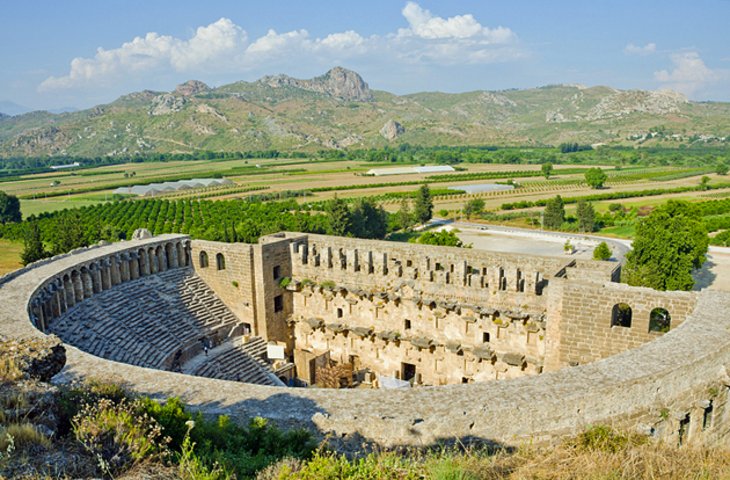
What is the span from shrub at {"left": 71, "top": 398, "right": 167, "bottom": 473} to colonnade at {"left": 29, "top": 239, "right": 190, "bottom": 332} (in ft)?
37.4

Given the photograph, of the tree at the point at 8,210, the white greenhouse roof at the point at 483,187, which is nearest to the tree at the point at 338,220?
the tree at the point at 8,210

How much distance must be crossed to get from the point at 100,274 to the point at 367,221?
34011 millimetres

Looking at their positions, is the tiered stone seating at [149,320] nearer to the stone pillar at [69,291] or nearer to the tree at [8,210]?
the stone pillar at [69,291]

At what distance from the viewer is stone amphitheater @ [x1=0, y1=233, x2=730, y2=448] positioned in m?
11.2

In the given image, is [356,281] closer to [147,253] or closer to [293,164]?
[147,253]

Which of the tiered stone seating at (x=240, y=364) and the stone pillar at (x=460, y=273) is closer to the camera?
the stone pillar at (x=460, y=273)

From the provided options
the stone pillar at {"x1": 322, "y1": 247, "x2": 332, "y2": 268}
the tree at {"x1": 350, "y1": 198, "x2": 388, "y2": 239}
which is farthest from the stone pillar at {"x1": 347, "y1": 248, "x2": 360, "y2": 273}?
the tree at {"x1": 350, "y1": 198, "x2": 388, "y2": 239}

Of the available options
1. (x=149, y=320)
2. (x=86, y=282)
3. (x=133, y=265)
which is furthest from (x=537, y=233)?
(x=86, y=282)

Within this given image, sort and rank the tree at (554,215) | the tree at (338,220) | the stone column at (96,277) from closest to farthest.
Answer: the stone column at (96,277) → the tree at (338,220) → the tree at (554,215)

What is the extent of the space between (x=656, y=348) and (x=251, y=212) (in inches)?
2280

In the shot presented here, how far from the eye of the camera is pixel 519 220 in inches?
2781

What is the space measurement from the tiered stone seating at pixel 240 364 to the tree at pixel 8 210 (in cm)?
6277

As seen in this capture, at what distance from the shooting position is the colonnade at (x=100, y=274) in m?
19.2

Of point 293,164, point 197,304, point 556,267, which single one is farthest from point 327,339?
point 293,164
